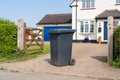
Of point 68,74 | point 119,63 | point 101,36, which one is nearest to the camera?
point 68,74

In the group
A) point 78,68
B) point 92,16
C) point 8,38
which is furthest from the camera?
point 92,16

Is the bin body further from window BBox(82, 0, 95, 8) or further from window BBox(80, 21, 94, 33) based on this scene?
window BBox(82, 0, 95, 8)

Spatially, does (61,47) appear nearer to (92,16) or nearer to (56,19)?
(92,16)

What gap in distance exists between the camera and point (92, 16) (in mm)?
31594

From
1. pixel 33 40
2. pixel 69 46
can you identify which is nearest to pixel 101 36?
pixel 33 40

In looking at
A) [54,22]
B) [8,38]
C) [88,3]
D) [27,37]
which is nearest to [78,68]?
[27,37]

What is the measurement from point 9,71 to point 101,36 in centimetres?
1860

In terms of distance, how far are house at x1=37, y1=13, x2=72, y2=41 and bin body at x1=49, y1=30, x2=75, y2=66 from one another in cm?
2374

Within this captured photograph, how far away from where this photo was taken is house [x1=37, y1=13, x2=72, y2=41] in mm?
38278

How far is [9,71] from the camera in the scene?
12609 mm

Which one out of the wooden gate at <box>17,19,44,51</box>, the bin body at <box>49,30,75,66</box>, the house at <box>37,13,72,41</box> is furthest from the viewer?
the house at <box>37,13,72,41</box>

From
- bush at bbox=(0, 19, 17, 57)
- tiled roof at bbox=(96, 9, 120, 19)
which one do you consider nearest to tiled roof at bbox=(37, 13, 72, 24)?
tiled roof at bbox=(96, 9, 120, 19)

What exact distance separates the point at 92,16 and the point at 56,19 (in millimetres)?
9960

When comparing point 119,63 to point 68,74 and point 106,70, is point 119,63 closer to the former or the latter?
point 106,70
